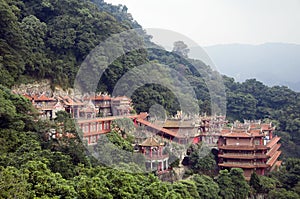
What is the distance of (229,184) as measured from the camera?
17.5 metres

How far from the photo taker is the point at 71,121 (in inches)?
629

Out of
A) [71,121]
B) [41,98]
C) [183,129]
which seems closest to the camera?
[71,121]

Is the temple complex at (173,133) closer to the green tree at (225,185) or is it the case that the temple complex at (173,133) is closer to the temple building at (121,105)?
the temple building at (121,105)

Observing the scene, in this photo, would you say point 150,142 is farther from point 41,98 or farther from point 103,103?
point 103,103

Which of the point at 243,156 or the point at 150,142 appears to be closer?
the point at 150,142

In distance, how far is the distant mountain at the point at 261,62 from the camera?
87.6 meters

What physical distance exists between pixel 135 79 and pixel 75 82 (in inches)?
148

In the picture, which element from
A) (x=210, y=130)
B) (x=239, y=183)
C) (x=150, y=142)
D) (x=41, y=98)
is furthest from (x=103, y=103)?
(x=239, y=183)

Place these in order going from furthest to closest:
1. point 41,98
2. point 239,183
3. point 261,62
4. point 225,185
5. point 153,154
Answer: point 261,62 → point 41,98 → point 239,183 → point 225,185 → point 153,154

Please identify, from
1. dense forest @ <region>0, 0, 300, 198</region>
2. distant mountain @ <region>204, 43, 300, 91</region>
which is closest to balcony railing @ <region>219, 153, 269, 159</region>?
dense forest @ <region>0, 0, 300, 198</region>

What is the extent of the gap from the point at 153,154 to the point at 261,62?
88284mm

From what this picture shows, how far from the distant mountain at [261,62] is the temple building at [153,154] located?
66173mm

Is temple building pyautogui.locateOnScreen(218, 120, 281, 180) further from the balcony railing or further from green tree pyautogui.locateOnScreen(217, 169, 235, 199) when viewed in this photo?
green tree pyautogui.locateOnScreen(217, 169, 235, 199)

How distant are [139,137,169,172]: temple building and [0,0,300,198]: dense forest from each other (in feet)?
2.50
